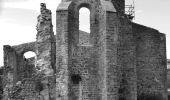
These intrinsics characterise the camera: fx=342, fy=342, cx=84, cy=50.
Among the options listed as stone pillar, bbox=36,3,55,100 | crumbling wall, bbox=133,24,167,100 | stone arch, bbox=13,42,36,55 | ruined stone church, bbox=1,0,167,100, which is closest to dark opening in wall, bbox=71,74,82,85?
ruined stone church, bbox=1,0,167,100

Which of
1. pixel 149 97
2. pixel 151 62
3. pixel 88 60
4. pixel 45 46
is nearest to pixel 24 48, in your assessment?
pixel 45 46

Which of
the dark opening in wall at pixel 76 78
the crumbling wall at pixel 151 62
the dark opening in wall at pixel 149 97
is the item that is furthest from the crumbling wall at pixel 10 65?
the dark opening in wall at pixel 149 97

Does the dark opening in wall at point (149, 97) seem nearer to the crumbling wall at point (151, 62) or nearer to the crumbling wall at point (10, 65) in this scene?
the crumbling wall at point (151, 62)

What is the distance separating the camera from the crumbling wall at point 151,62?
17859 millimetres

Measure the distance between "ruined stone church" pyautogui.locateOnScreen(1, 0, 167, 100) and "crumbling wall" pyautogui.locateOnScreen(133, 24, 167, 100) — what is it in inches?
2.9

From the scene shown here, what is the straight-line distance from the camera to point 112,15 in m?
15.3

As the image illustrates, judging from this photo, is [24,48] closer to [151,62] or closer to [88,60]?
[88,60]

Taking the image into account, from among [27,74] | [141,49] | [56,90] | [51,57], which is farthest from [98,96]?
[27,74]

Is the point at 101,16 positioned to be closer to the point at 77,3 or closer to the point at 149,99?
the point at 77,3

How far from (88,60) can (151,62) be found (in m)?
4.27

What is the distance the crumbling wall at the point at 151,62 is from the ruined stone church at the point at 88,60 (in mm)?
74

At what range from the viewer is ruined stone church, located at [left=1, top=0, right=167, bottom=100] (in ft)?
49.6

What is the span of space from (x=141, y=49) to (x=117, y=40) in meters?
3.15

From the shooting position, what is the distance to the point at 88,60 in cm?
1568
